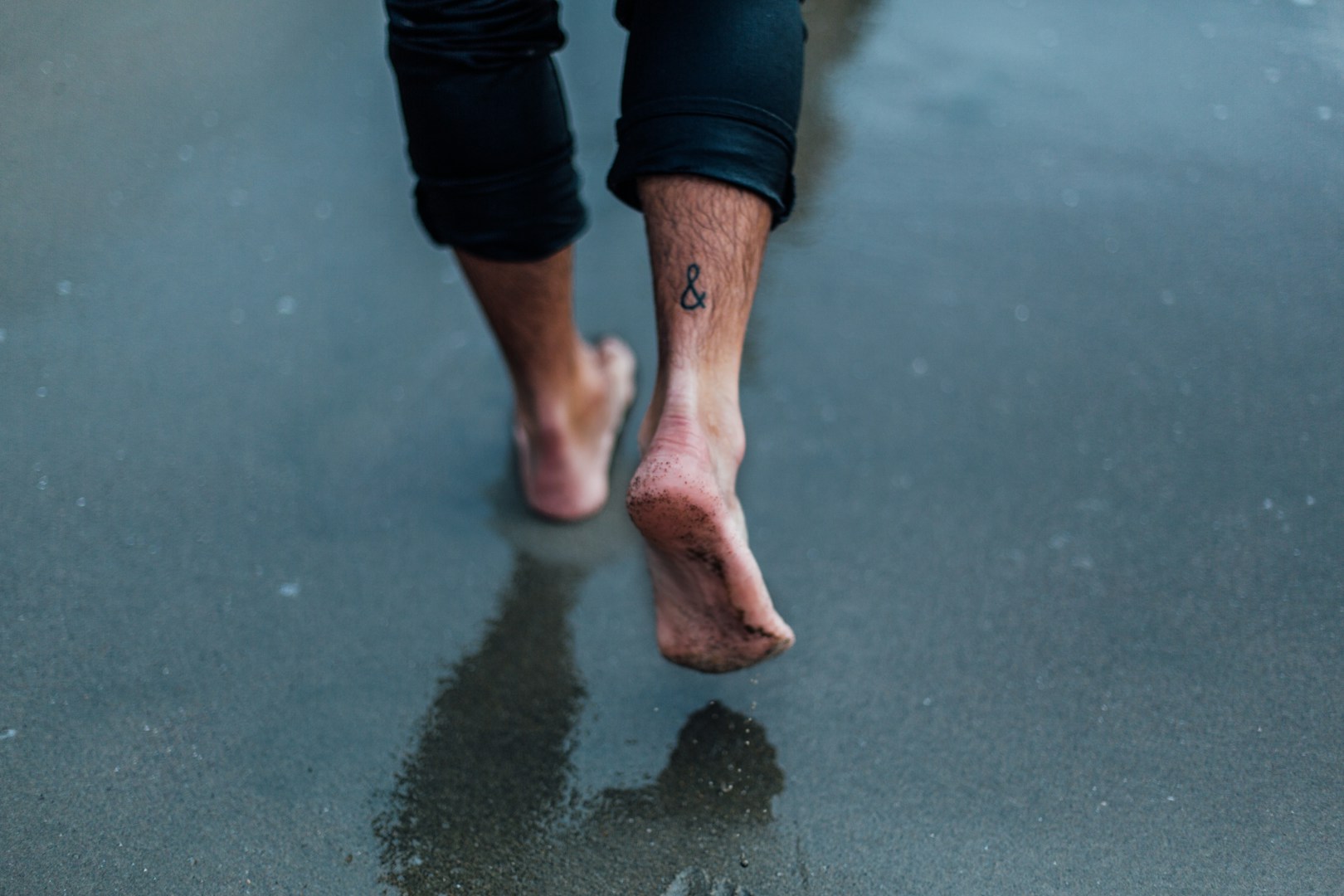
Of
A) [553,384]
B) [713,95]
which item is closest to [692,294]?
[713,95]

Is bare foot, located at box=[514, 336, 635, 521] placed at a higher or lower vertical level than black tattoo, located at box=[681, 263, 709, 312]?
lower

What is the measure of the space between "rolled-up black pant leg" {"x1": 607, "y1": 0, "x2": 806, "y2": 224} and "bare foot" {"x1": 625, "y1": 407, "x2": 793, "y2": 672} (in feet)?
0.75

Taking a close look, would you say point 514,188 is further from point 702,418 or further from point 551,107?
point 702,418

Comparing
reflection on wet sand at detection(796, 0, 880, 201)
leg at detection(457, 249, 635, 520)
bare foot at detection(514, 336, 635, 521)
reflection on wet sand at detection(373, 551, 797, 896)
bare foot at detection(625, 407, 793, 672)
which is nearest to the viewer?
bare foot at detection(625, 407, 793, 672)

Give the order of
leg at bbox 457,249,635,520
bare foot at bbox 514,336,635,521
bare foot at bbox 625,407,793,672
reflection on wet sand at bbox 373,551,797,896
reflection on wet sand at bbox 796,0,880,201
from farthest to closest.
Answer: reflection on wet sand at bbox 796,0,880,201 → bare foot at bbox 514,336,635,521 → leg at bbox 457,249,635,520 → reflection on wet sand at bbox 373,551,797,896 → bare foot at bbox 625,407,793,672

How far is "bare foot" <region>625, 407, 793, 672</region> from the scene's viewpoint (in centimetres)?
92

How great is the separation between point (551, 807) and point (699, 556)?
333mm

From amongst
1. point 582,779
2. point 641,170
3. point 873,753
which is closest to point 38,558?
point 582,779

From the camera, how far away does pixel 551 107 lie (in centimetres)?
116

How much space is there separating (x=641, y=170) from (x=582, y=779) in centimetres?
62

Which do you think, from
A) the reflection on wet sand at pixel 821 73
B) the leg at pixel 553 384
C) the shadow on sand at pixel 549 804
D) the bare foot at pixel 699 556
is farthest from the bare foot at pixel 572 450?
the reflection on wet sand at pixel 821 73

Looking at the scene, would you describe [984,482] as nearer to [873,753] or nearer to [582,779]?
[873,753]

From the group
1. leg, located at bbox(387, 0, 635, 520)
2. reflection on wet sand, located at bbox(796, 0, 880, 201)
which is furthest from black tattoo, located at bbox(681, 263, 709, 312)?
reflection on wet sand, located at bbox(796, 0, 880, 201)

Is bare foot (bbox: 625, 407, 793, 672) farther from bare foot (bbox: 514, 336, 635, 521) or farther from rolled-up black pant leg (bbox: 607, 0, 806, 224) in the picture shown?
bare foot (bbox: 514, 336, 635, 521)
